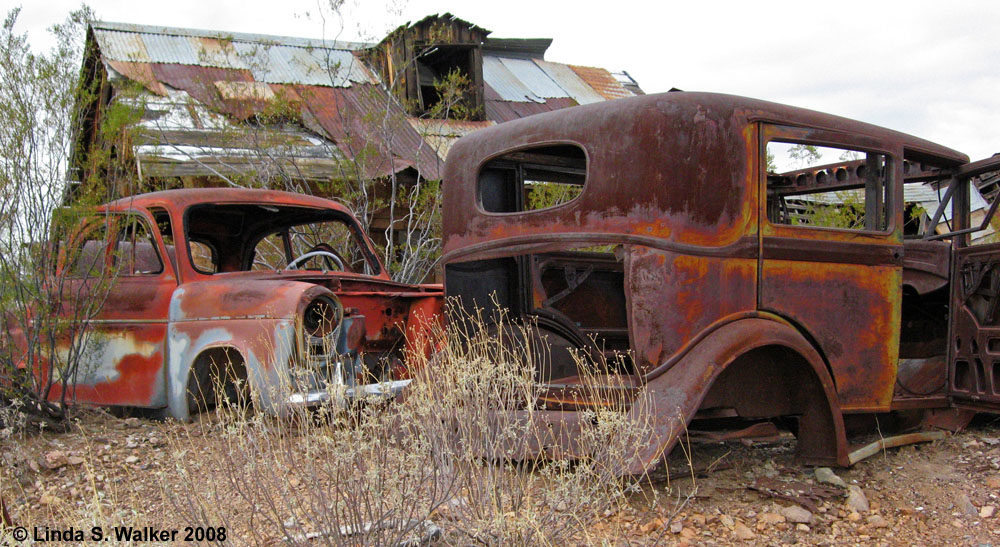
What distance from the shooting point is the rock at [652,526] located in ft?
11.0

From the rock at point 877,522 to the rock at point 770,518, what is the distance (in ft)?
1.32

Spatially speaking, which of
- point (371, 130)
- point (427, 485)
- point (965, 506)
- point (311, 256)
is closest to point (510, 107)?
point (371, 130)

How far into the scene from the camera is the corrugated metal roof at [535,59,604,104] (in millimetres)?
15984

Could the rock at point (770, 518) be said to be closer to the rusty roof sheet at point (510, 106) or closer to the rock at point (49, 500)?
the rock at point (49, 500)

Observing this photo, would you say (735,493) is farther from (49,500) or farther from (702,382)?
(49,500)

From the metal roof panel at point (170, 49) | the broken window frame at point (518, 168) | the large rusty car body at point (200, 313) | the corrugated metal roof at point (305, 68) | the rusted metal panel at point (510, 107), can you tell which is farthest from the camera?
the rusted metal panel at point (510, 107)

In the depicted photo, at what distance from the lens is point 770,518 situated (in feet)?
11.6

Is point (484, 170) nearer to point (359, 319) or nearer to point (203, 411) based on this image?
point (359, 319)

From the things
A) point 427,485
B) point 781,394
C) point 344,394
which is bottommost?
point 427,485

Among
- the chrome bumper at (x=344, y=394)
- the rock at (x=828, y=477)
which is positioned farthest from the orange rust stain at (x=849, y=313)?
the chrome bumper at (x=344, y=394)

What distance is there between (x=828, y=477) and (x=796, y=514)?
52 centimetres

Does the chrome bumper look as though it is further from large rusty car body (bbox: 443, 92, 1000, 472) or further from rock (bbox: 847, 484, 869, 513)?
rock (bbox: 847, 484, 869, 513)

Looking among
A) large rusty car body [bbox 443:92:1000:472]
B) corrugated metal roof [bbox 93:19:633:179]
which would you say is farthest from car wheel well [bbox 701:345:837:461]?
corrugated metal roof [bbox 93:19:633:179]

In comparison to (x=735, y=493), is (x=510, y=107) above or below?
above
